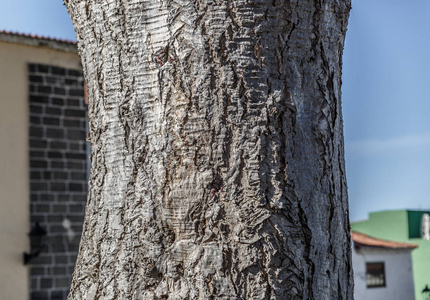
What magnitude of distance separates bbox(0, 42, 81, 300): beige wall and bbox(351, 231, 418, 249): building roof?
1465 centimetres

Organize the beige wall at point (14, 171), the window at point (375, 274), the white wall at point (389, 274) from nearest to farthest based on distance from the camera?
the beige wall at point (14, 171) → the white wall at point (389, 274) → the window at point (375, 274)

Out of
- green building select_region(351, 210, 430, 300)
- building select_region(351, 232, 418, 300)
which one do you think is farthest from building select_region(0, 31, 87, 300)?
green building select_region(351, 210, 430, 300)

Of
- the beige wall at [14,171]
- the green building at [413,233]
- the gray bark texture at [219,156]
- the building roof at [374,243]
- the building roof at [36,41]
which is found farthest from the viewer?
the green building at [413,233]

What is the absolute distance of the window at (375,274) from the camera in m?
23.3

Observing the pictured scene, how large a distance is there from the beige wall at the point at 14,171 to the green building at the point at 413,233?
784 inches

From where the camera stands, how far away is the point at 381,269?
78.7 feet

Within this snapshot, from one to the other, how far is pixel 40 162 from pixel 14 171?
425 mm

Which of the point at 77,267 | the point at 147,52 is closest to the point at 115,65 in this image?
the point at 147,52

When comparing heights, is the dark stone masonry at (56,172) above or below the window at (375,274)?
above

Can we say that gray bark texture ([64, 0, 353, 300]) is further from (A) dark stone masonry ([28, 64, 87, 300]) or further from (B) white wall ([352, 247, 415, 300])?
(B) white wall ([352, 247, 415, 300])

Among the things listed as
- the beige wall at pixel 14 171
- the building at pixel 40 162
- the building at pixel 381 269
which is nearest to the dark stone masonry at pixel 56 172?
the building at pixel 40 162

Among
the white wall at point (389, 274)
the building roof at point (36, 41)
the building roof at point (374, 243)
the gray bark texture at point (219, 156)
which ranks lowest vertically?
the white wall at point (389, 274)

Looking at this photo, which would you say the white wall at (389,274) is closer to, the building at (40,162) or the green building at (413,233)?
the green building at (413,233)

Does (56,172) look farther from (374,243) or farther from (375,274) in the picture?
(374,243)
